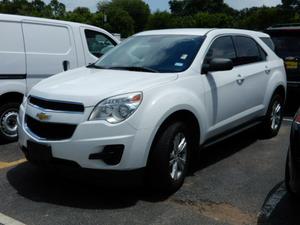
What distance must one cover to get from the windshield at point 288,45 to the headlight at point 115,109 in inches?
228

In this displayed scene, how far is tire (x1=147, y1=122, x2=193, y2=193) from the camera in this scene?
4.57 metres

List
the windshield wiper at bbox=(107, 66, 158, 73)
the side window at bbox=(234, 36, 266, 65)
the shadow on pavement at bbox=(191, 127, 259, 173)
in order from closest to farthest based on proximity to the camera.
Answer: the windshield wiper at bbox=(107, 66, 158, 73) → the shadow on pavement at bbox=(191, 127, 259, 173) → the side window at bbox=(234, 36, 266, 65)

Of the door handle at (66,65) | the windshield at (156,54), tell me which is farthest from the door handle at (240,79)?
the door handle at (66,65)

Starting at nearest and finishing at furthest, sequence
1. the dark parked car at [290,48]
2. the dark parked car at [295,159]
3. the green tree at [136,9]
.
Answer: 1. the dark parked car at [295,159]
2. the dark parked car at [290,48]
3. the green tree at [136,9]

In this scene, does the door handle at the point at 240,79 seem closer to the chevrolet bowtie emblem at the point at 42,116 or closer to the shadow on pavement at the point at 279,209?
the shadow on pavement at the point at 279,209

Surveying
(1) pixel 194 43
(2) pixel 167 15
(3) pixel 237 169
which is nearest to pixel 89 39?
(1) pixel 194 43

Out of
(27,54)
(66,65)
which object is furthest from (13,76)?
(66,65)

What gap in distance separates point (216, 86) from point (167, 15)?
113927 millimetres

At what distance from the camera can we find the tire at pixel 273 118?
7.07 meters

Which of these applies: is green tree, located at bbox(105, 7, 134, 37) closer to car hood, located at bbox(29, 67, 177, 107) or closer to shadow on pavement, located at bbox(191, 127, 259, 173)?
shadow on pavement, located at bbox(191, 127, 259, 173)

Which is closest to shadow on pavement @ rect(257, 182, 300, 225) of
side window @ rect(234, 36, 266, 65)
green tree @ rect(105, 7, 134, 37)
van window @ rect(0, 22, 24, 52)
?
side window @ rect(234, 36, 266, 65)

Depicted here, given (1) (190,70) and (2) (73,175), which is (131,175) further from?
(1) (190,70)

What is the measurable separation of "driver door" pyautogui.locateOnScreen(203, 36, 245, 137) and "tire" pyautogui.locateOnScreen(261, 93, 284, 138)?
1081 millimetres

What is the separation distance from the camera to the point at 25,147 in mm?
4789
